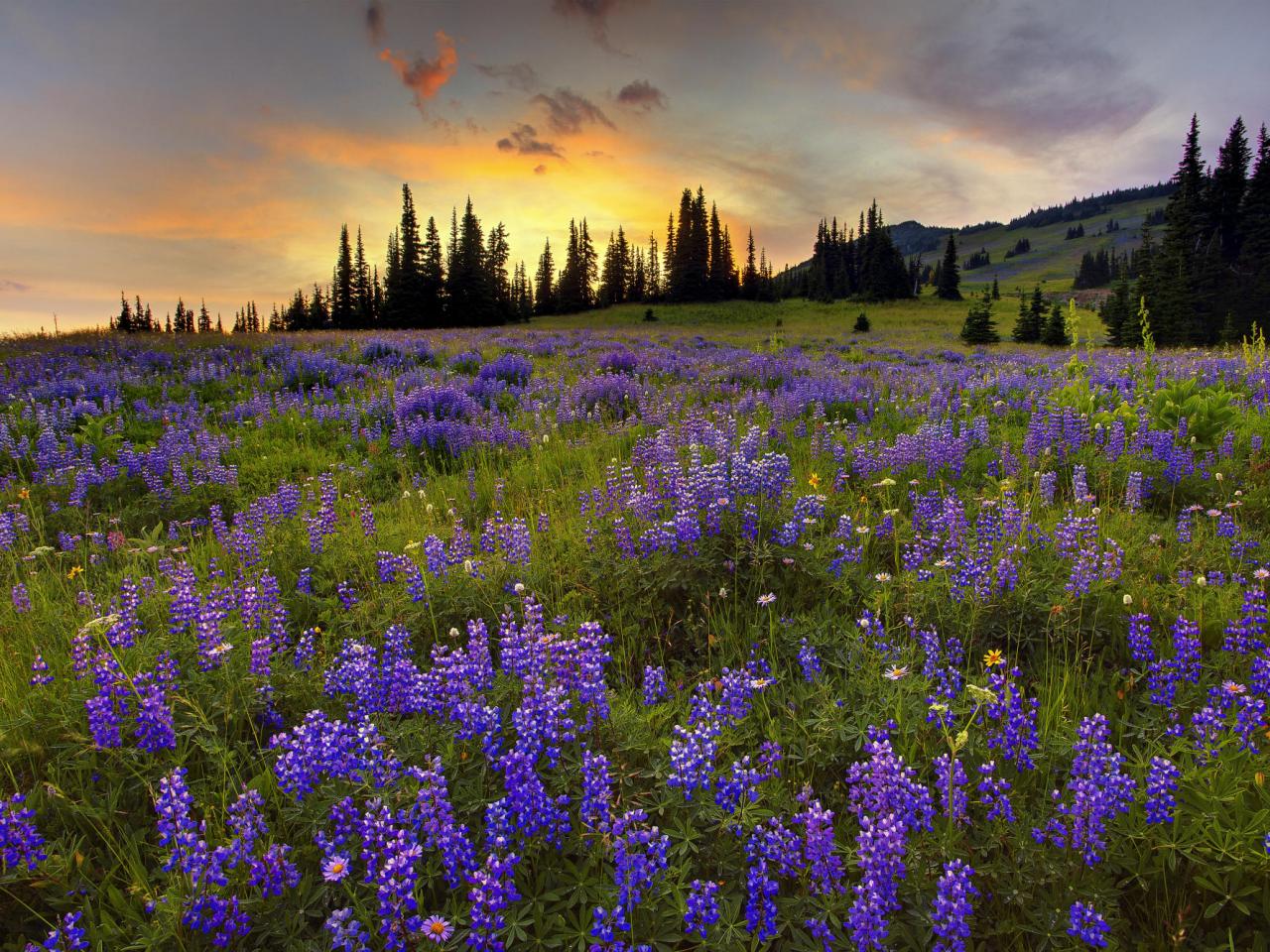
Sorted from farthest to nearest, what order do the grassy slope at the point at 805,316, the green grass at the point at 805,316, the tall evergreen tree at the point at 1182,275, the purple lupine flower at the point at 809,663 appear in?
the grassy slope at the point at 805,316 < the green grass at the point at 805,316 < the tall evergreen tree at the point at 1182,275 < the purple lupine flower at the point at 809,663

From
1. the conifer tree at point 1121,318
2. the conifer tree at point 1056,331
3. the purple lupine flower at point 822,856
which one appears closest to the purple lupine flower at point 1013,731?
the purple lupine flower at point 822,856

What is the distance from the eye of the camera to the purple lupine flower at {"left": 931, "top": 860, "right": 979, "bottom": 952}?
1.83 m

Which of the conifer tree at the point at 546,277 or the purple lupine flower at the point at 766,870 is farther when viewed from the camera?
Result: the conifer tree at the point at 546,277

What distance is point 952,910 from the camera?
1871 mm

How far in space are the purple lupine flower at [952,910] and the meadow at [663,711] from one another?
0.02 metres

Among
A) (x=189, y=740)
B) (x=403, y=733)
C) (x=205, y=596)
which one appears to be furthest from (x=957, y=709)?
(x=205, y=596)

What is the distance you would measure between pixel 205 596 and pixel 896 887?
4.51 m

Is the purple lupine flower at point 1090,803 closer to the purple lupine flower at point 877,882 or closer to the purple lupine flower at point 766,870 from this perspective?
the purple lupine flower at point 877,882

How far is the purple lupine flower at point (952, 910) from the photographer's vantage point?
183 centimetres

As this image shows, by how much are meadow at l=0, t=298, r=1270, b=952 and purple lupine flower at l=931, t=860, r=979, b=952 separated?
0.02 metres

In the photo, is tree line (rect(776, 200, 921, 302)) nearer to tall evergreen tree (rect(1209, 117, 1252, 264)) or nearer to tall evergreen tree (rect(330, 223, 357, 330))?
tall evergreen tree (rect(1209, 117, 1252, 264))

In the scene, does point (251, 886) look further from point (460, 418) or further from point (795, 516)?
point (460, 418)

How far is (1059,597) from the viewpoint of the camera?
11.7 feet

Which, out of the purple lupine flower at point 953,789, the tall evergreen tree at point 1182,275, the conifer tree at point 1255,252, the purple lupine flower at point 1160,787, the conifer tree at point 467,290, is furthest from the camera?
the conifer tree at point 467,290
